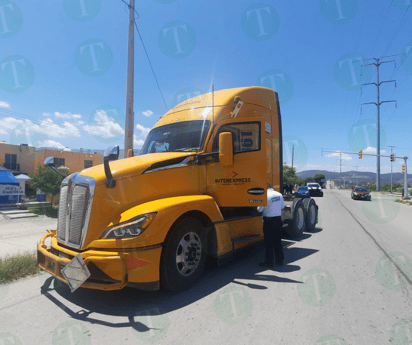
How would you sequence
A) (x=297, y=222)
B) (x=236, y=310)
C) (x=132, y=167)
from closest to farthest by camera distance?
1. (x=236, y=310)
2. (x=132, y=167)
3. (x=297, y=222)

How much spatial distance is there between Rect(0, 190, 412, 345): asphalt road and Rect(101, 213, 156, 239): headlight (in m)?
0.94

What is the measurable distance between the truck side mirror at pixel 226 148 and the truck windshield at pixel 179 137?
478mm

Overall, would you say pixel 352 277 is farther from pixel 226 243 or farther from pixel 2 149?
pixel 2 149

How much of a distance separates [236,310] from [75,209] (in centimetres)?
250

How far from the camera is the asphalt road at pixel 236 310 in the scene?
2.75 meters

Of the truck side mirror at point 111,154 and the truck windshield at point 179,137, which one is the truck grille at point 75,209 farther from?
the truck windshield at point 179,137

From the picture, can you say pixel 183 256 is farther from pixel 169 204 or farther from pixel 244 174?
pixel 244 174

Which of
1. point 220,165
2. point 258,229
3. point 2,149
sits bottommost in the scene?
point 258,229

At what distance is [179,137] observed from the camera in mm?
5203

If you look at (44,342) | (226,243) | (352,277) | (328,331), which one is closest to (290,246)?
(352,277)

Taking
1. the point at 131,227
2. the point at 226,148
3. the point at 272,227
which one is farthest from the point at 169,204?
the point at 272,227

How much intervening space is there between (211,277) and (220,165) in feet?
6.16

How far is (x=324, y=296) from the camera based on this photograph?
3.65m

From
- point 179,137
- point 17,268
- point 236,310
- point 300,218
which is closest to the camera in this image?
point 236,310
